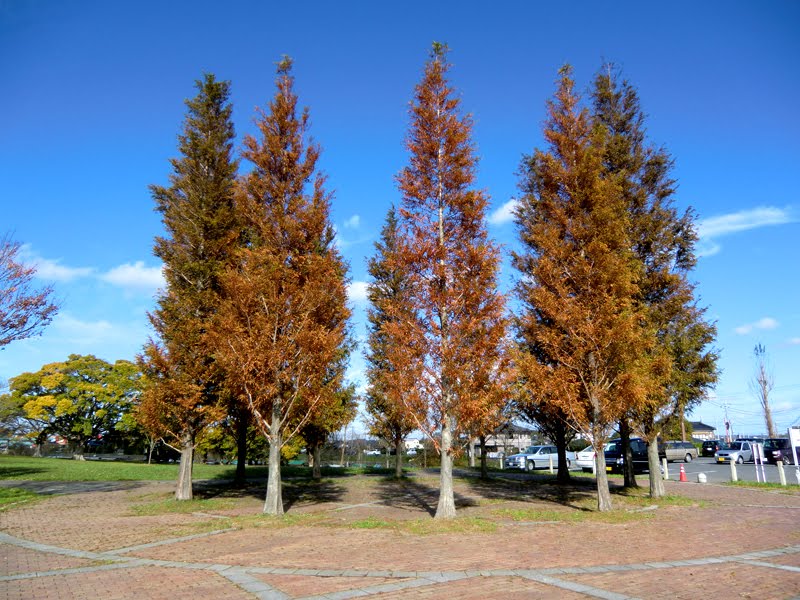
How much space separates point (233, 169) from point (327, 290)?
7.30m

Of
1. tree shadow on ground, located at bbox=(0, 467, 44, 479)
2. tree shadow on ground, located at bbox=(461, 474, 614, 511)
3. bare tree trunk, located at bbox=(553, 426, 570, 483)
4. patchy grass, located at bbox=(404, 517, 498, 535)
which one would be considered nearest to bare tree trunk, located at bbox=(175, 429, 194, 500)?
patchy grass, located at bbox=(404, 517, 498, 535)

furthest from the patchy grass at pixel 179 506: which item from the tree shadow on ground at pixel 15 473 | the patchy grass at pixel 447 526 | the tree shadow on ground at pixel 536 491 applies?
the tree shadow on ground at pixel 15 473

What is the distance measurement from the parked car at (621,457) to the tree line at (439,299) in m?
14.1

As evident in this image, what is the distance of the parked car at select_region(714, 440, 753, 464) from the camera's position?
35797 millimetres

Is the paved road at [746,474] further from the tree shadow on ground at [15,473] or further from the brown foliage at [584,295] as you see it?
the tree shadow on ground at [15,473]

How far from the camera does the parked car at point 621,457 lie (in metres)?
28.9

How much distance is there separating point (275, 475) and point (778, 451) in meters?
35.6

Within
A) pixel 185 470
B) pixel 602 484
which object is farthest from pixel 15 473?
pixel 602 484

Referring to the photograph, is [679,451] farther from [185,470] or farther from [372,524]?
[185,470]

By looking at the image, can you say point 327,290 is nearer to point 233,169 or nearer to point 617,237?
point 233,169

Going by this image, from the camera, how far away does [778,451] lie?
32.5 m

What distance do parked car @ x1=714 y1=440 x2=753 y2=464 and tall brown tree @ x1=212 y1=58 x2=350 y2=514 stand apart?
35232 mm

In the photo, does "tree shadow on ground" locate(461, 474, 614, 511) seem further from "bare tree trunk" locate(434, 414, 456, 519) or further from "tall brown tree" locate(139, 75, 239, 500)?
"tall brown tree" locate(139, 75, 239, 500)

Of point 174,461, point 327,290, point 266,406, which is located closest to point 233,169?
point 327,290
